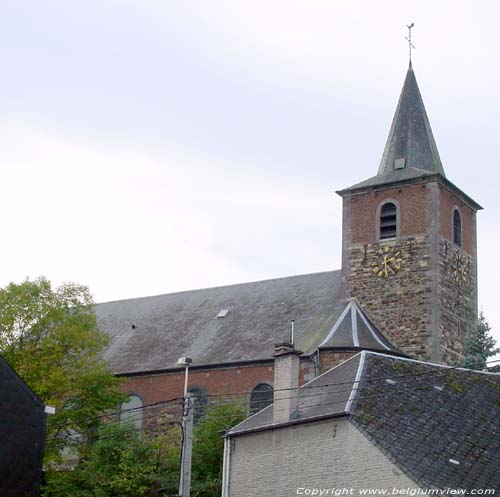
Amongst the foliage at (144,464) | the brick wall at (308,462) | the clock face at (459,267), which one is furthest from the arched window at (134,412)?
the brick wall at (308,462)

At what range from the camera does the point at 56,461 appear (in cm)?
3506

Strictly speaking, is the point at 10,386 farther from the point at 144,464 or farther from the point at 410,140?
the point at 410,140

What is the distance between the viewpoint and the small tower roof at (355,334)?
→ 37281 millimetres

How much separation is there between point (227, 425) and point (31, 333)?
697 centimetres

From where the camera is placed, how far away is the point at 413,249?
1577 inches

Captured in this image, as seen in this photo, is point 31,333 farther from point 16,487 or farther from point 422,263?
point 422,263

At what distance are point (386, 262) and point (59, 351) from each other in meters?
11.7

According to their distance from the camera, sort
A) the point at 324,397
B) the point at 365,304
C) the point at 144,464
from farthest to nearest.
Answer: the point at 365,304, the point at 144,464, the point at 324,397

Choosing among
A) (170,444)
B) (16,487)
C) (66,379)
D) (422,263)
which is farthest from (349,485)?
(422,263)

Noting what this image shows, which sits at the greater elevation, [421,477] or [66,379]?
[66,379]

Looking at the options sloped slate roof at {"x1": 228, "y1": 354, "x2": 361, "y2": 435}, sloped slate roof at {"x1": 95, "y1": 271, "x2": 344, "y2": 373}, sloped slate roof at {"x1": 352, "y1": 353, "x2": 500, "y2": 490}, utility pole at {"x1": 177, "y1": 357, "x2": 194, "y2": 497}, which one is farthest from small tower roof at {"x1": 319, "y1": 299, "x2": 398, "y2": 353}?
utility pole at {"x1": 177, "y1": 357, "x2": 194, "y2": 497}

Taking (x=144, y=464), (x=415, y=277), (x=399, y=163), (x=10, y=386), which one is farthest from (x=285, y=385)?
(x=399, y=163)

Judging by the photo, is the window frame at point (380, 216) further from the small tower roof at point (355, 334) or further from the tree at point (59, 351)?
the tree at point (59, 351)

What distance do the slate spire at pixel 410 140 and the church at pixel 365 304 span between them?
5 centimetres
